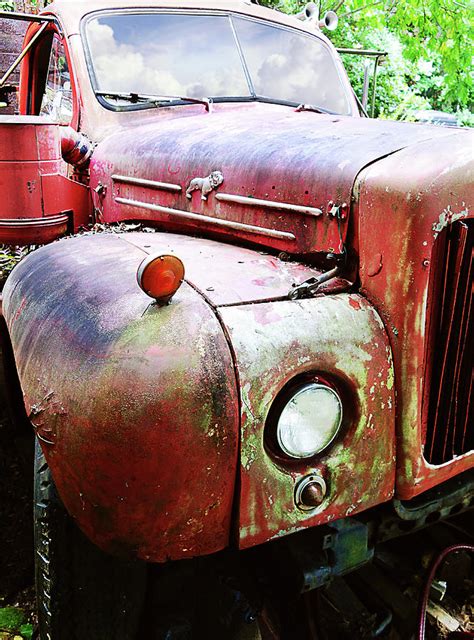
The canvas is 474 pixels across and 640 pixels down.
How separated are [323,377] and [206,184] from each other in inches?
39.7

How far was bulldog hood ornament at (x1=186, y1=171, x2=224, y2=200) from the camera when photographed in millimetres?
2201

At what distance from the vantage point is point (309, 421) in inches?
Result: 57.7

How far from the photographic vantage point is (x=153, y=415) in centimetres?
133

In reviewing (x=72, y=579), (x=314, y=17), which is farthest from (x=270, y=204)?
(x=314, y=17)

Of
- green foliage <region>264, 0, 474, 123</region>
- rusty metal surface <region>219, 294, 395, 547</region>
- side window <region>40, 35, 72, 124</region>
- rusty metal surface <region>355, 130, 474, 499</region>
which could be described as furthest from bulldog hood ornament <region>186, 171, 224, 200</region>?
green foliage <region>264, 0, 474, 123</region>

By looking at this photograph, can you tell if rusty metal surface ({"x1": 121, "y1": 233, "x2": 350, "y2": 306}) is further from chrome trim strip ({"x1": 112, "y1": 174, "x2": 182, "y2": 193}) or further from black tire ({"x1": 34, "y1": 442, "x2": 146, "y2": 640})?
black tire ({"x1": 34, "y1": 442, "x2": 146, "y2": 640})

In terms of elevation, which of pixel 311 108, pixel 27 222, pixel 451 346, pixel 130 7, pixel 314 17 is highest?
pixel 314 17

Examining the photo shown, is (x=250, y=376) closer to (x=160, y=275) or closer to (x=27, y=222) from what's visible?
(x=160, y=275)

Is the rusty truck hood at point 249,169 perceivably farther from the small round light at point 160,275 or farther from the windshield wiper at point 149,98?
the small round light at point 160,275

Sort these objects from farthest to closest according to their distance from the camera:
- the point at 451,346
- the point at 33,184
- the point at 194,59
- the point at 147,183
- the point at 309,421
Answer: the point at 194,59 < the point at 33,184 < the point at 147,183 < the point at 451,346 < the point at 309,421

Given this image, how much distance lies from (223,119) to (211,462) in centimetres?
180

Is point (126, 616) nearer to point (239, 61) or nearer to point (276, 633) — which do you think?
point (276, 633)

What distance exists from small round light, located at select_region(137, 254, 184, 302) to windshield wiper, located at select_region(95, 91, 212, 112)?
5.73 feet

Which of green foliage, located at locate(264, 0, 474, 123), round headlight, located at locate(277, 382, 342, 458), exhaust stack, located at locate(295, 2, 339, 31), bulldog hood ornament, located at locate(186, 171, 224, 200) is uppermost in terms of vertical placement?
green foliage, located at locate(264, 0, 474, 123)
